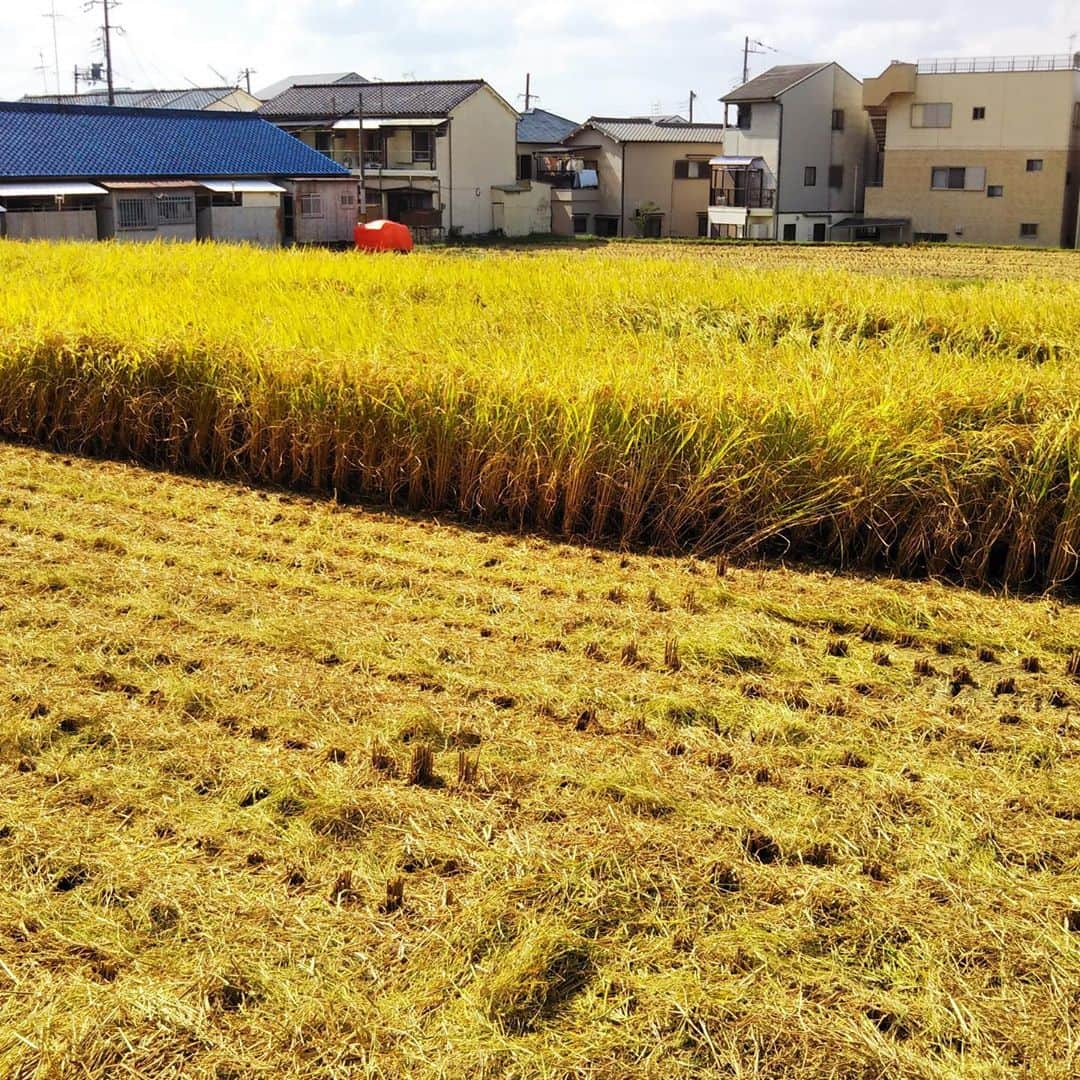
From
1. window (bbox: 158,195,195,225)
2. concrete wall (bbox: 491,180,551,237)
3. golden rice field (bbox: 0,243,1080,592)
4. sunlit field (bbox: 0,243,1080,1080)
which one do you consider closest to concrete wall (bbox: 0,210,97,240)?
window (bbox: 158,195,195,225)

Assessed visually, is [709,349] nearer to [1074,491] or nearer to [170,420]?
[1074,491]

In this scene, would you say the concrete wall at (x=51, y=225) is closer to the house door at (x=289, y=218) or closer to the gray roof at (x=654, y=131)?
the house door at (x=289, y=218)

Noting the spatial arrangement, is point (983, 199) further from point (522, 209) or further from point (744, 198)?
point (522, 209)

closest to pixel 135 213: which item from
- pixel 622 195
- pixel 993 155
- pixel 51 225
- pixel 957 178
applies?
pixel 51 225

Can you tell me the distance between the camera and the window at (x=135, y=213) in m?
30.4

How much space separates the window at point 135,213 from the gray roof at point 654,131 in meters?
19.9

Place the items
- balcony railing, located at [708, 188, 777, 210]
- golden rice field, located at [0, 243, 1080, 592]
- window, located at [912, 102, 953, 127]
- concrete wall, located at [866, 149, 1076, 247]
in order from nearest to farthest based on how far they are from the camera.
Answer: golden rice field, located at [0, 243, 1080, 592], concrete wall, located at [866, 149, 1076, 247], window, located at [912, 102, 953, 127], balcony railing, located at [708, 188, 777, 210]

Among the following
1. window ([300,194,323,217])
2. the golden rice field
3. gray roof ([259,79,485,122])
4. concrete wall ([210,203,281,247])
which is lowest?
the golden rice field

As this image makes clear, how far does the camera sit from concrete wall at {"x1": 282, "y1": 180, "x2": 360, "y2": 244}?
34.8 meters

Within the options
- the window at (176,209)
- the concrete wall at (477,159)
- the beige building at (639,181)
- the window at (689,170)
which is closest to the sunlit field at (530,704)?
the window at (176,209)

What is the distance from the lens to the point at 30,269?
13.2m

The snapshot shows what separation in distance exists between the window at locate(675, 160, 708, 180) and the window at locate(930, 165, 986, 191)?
29.3 ft

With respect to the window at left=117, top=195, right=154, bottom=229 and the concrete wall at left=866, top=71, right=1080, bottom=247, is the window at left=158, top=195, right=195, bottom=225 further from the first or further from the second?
the concrete wall at left=866, top=71, right=1080, bottom=247

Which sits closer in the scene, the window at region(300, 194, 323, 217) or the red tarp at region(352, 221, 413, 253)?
the red tarp at region(352, 221, 413, 253)
